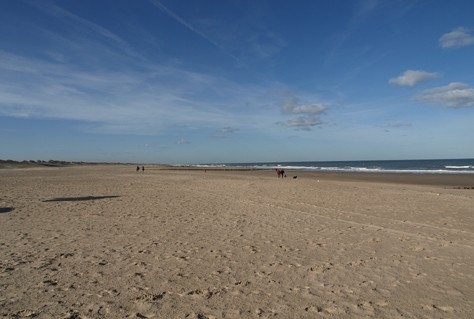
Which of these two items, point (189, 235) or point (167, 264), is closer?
point (167, 264)

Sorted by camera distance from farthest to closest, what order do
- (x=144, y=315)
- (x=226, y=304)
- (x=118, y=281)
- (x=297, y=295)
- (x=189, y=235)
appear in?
(x=189, y=235), (x=118, y=281), (x=297, y=295), (x=226, y=304), (x=144, y=315)

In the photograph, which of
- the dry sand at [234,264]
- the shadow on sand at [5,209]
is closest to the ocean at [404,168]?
the dry sand at [234,264]

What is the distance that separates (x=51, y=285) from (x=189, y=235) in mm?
4226

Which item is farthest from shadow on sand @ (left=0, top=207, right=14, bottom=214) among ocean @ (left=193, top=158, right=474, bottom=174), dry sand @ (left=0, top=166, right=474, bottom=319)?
ocean @ (left=193, top=158, right=474, bottom=174)

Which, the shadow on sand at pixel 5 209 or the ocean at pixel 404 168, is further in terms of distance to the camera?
the ocean at pixel 404 168

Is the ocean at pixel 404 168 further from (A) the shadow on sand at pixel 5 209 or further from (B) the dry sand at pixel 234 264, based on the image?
(A) the shadow on sand at pixel 5 209

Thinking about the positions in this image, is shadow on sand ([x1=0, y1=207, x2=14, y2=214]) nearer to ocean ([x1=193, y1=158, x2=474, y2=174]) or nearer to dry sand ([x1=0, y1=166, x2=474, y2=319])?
dry sand ([x1=0, y1=166, x2=474, y2=319])

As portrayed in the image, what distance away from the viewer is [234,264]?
23.1 ft

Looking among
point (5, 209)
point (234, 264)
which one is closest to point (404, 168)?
point (5, 209)

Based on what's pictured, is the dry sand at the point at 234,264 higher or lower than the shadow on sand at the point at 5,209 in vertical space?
lower

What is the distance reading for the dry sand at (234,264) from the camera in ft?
16.6

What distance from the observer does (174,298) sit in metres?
5.34

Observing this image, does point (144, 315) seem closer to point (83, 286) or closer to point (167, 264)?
point (83, 286)

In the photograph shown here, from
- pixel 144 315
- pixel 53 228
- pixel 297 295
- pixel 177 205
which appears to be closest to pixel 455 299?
pixel 297 295
